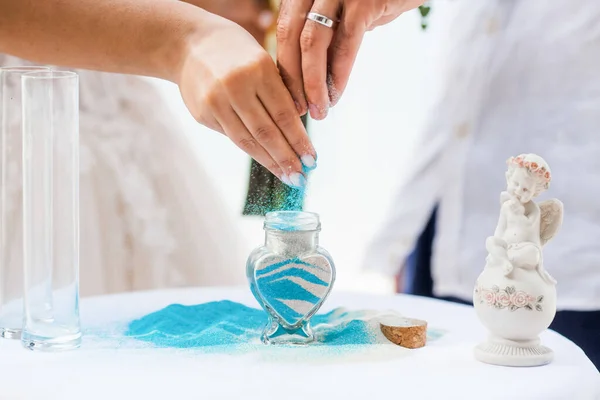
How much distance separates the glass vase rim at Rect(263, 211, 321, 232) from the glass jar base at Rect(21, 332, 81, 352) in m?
0.25

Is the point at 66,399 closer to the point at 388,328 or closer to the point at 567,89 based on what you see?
the point at 388,328

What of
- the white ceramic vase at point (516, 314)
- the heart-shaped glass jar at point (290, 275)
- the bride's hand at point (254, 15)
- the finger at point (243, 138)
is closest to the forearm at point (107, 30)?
the finger at point (243, 138)

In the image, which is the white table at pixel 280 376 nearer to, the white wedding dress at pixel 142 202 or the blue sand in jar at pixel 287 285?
the blue sand in jar at pixel 287 285

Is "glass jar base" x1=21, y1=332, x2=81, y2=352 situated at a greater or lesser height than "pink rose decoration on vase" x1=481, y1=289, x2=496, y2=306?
lesser

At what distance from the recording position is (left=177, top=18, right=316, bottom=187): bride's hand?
99 cm

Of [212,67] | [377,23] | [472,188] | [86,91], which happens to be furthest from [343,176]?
[212,67]

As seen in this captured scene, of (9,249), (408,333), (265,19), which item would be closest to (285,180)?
(408,333)

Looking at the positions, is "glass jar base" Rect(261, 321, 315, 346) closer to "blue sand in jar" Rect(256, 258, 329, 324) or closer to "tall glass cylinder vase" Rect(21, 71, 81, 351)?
"blue sand in jar" Rect(256, 258, 329, 324)

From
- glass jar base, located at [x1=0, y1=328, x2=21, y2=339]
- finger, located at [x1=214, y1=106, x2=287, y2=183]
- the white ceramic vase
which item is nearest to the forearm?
finger, located at [x1=214, y1=106, x2=287, y2=183]

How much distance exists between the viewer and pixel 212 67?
99cm

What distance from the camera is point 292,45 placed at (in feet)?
3.42

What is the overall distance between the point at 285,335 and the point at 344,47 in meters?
0.34

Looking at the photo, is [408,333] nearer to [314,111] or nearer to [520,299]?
[520,299]

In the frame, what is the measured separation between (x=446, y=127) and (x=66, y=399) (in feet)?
2.89
